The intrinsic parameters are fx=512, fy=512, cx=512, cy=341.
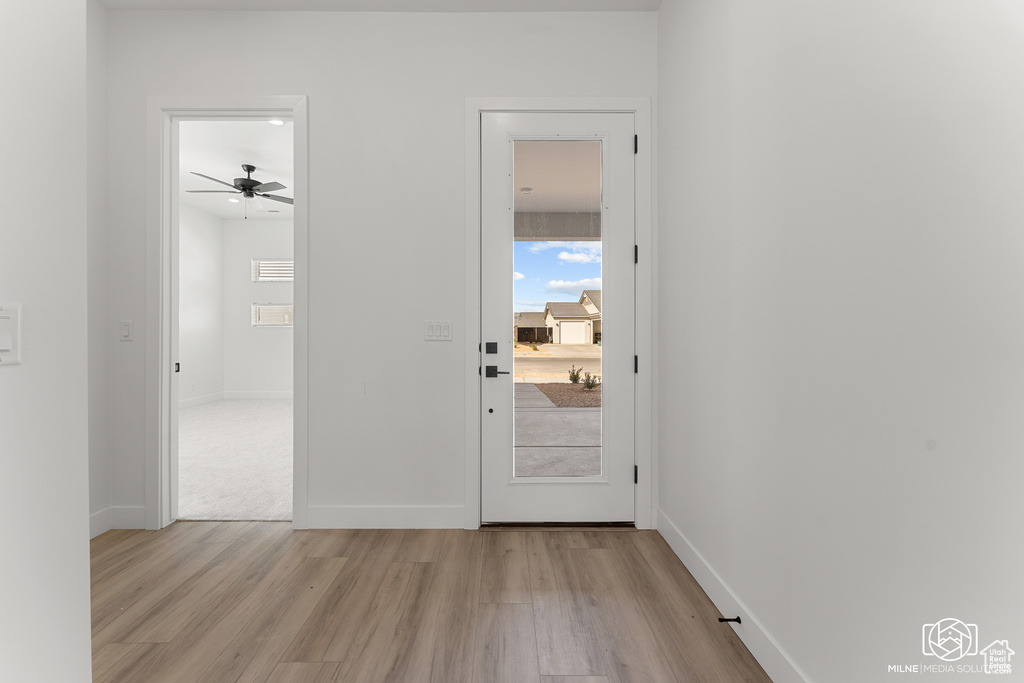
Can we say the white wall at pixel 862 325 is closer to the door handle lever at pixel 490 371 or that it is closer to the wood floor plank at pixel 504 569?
the wood floor plank at pixel 504 569

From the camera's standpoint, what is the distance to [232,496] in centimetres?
331

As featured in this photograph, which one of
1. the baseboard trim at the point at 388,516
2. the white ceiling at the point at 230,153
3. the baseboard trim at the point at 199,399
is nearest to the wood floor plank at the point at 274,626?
the baseboard trim at the point at 388,516

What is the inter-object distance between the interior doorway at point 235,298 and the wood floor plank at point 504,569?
2.14m

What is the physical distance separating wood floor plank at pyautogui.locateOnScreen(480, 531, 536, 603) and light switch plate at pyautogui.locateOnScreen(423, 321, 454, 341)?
1083 mm

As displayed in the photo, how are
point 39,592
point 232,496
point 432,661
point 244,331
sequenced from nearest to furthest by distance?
point 39,592 → point 432,661 → point 232,496 → point 244,331

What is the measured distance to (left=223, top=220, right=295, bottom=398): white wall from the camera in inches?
320

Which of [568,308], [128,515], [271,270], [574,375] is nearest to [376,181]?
[568,308]

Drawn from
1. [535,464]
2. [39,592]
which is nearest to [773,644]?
[535,464]

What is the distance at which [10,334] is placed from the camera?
89 centimetres

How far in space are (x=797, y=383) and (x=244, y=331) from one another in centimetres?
842

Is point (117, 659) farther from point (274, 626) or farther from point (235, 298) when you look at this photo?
point (235, 298)

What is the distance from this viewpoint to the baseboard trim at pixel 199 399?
7259 mm

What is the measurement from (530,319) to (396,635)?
1653mm

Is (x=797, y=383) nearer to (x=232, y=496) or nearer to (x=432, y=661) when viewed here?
(x=432, y=661)
